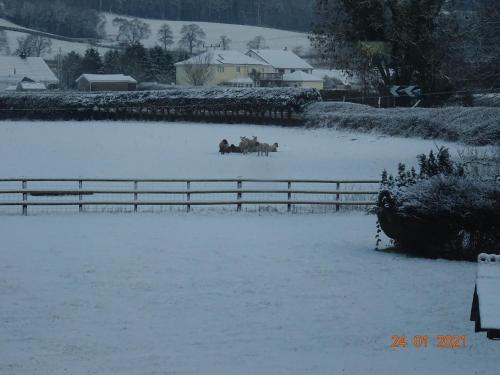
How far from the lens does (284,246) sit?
53.7 feet

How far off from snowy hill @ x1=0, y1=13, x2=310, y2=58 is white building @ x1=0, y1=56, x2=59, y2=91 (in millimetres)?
48686

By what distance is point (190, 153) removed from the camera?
118 ft

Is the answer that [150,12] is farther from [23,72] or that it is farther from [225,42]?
[23,72]

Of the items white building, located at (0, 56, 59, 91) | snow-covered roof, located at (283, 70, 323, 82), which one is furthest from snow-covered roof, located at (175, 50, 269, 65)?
white building, located at (0, 56, 59, 91)

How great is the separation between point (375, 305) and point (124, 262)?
17.0 feet

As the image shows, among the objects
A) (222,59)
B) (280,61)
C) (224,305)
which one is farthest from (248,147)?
(280,61)

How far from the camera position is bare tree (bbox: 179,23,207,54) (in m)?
159

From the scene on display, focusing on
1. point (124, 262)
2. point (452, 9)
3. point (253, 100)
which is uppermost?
point (452, 9)

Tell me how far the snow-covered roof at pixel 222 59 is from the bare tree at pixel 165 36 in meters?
52.2

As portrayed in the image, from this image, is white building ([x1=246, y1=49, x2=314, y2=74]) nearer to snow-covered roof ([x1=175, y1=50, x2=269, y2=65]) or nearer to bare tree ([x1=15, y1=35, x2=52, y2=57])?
snow-covered roof ([x1=175, y1=50, x2=269, y2=65])

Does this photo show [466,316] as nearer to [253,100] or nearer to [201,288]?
[201,288]

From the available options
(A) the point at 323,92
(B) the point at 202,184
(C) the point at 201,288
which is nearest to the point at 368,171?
(B) the point at 202,184

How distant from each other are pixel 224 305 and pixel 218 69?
310 feet

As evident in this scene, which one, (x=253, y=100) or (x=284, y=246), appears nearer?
(x=284, y=246)
